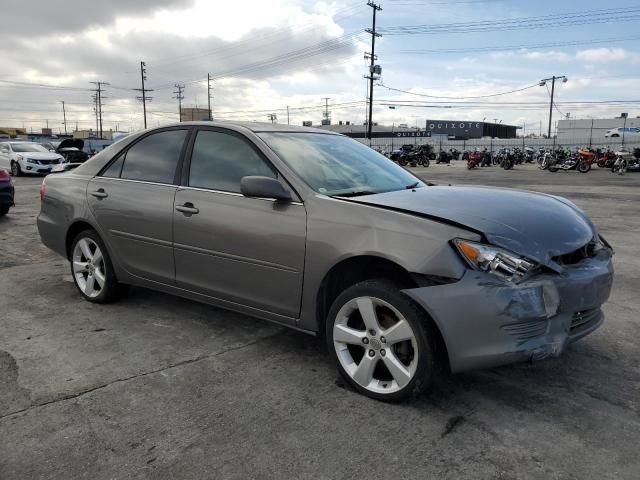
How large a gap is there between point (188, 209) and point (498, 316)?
2263 millimetres

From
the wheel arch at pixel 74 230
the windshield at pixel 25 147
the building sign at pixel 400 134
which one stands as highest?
the building sign at pixel 400 134

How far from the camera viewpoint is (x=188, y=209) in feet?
12.4

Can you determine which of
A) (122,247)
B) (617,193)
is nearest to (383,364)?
(122,247)

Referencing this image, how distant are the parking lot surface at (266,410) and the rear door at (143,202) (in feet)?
1.74

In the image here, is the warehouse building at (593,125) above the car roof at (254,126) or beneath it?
above

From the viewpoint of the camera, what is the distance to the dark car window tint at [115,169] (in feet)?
14.7

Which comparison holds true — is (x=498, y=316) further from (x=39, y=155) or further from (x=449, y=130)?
(x=449, y=130)

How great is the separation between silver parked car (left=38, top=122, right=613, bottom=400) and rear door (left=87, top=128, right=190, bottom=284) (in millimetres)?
13

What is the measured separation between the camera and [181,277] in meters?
3.89

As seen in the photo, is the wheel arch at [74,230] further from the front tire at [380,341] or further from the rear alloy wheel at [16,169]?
the rear alloy wheel at [16,169]

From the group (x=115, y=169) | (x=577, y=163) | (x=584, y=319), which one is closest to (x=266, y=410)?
(x=584, y=319)

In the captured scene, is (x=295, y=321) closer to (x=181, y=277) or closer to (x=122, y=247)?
(x=181, y=277)

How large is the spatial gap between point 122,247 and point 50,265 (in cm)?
254

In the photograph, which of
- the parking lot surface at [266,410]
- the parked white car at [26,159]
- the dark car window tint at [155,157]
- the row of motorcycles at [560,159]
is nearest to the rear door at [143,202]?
the dark car window tint at [155,157]
